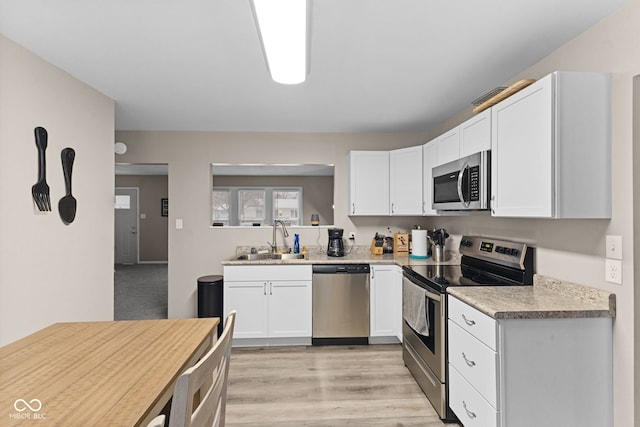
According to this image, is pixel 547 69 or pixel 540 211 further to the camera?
pixel 547 69

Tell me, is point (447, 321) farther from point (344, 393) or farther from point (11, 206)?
point (11, 206)

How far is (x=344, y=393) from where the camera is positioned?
265cm

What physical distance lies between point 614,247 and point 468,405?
113 centimetres

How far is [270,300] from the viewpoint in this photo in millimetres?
3561

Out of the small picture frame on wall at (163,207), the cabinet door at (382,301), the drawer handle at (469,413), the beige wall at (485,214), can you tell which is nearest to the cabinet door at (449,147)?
the beige wall at (485,214)

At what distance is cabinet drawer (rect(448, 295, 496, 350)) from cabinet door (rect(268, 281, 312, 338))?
1.70m

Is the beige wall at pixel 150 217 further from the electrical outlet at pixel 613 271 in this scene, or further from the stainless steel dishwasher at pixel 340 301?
the electrical outlet at pixel 613 271

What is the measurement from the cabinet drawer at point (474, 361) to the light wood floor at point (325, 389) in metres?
0.52

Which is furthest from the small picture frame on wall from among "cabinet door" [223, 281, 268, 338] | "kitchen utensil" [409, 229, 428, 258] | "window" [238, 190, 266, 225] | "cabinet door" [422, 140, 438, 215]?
"cabinet door" [422, 140, 438, 215]

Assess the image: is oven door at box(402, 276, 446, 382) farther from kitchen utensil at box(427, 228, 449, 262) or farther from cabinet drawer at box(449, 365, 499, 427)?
kitchen utensil at box(427, 228, 449, 262)

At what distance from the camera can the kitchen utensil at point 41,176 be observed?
222cm

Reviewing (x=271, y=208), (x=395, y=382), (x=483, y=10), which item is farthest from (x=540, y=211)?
(x=271, y=208)

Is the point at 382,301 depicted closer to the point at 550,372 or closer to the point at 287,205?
the point at 550,372

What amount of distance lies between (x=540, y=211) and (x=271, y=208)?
6850 mm
